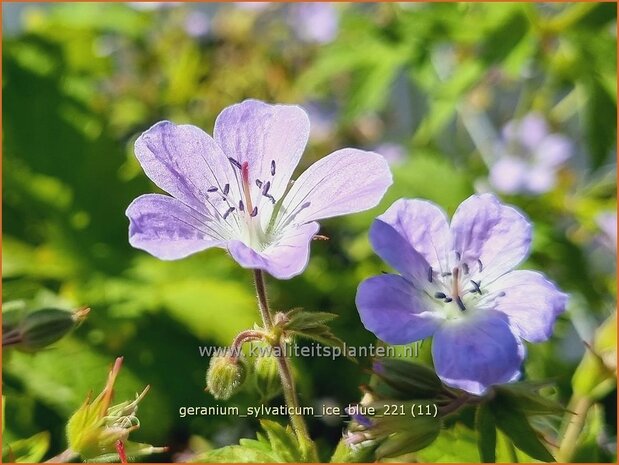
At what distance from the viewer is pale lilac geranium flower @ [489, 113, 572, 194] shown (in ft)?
6.44

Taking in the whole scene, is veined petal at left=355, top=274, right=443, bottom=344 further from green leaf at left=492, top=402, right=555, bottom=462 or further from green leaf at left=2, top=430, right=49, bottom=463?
green leaf at left=2, top=430, right=49, bottom=463

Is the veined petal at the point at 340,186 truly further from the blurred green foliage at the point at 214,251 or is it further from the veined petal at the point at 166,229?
the blurred green foliage at the point at 214,251

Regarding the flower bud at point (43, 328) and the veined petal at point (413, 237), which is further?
the flower bud at point (43, 328)

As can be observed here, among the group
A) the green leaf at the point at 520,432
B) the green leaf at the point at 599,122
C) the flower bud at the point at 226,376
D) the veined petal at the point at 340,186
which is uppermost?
the green leaf at the point at 599,122

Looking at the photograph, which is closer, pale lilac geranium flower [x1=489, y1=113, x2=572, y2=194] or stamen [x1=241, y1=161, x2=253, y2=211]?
stamen [x1=241, y1=161, x2=253, y2=211]

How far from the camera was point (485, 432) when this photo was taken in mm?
658

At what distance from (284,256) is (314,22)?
6.01 ft

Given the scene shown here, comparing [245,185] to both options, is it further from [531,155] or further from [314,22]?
[314,22]

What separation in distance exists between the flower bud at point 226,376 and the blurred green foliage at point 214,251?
0.06 metres

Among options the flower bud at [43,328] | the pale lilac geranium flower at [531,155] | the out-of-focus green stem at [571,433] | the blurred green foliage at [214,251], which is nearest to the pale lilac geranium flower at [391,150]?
the blurred green foliage at [214,251]

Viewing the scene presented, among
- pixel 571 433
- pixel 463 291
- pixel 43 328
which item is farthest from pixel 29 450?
pixel 571 433

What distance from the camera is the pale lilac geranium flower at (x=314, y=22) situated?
85.6 inches

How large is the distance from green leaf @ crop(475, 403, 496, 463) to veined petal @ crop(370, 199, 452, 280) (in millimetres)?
130

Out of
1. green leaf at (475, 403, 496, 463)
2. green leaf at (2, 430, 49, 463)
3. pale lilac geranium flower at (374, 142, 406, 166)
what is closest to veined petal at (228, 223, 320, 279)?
green leaf at (475, 403, 496, 463)
